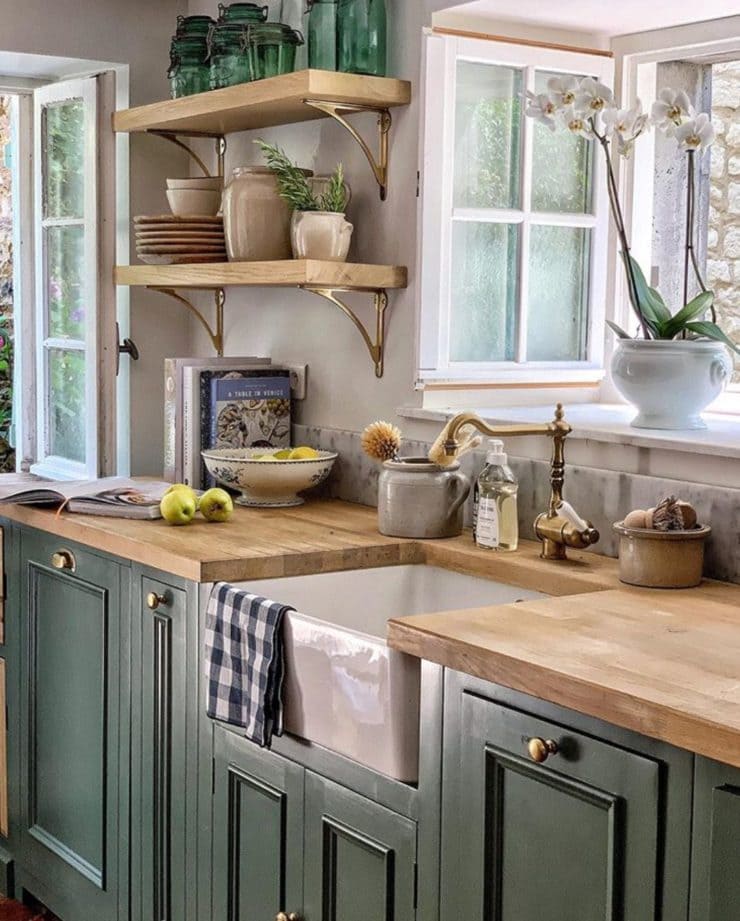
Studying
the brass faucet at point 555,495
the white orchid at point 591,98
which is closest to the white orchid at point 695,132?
the white orchid at point 591,98

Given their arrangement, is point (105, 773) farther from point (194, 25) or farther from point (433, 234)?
point (194, 25)

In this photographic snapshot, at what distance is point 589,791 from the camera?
5.55ft

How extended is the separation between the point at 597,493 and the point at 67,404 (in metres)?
1.83

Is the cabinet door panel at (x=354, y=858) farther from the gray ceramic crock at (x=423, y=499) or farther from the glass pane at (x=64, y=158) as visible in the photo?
the glass pane at (x=64, y=158)

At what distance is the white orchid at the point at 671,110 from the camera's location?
2637mm

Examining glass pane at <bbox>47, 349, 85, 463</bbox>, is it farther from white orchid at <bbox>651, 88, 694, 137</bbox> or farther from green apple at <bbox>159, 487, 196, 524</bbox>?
white orchid at <bbox>651, 88, 694, 137</bbox>

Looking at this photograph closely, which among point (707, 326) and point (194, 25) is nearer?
point (707, 326)

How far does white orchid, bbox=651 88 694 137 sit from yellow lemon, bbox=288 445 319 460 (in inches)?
41.3

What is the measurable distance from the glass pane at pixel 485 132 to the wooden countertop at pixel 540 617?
765mm

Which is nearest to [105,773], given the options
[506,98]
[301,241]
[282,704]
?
[282,704]

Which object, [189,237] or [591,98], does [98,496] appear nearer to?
[189,237]

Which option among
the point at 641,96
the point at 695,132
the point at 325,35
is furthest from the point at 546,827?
the point at 325,35

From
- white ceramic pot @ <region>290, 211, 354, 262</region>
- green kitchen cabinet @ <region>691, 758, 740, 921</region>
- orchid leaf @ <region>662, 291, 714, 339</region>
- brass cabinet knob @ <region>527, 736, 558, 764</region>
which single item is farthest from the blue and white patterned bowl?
green kitchen cabinet @ <region>691, 758, 740, 921</region>

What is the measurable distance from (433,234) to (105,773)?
4.38 ft
